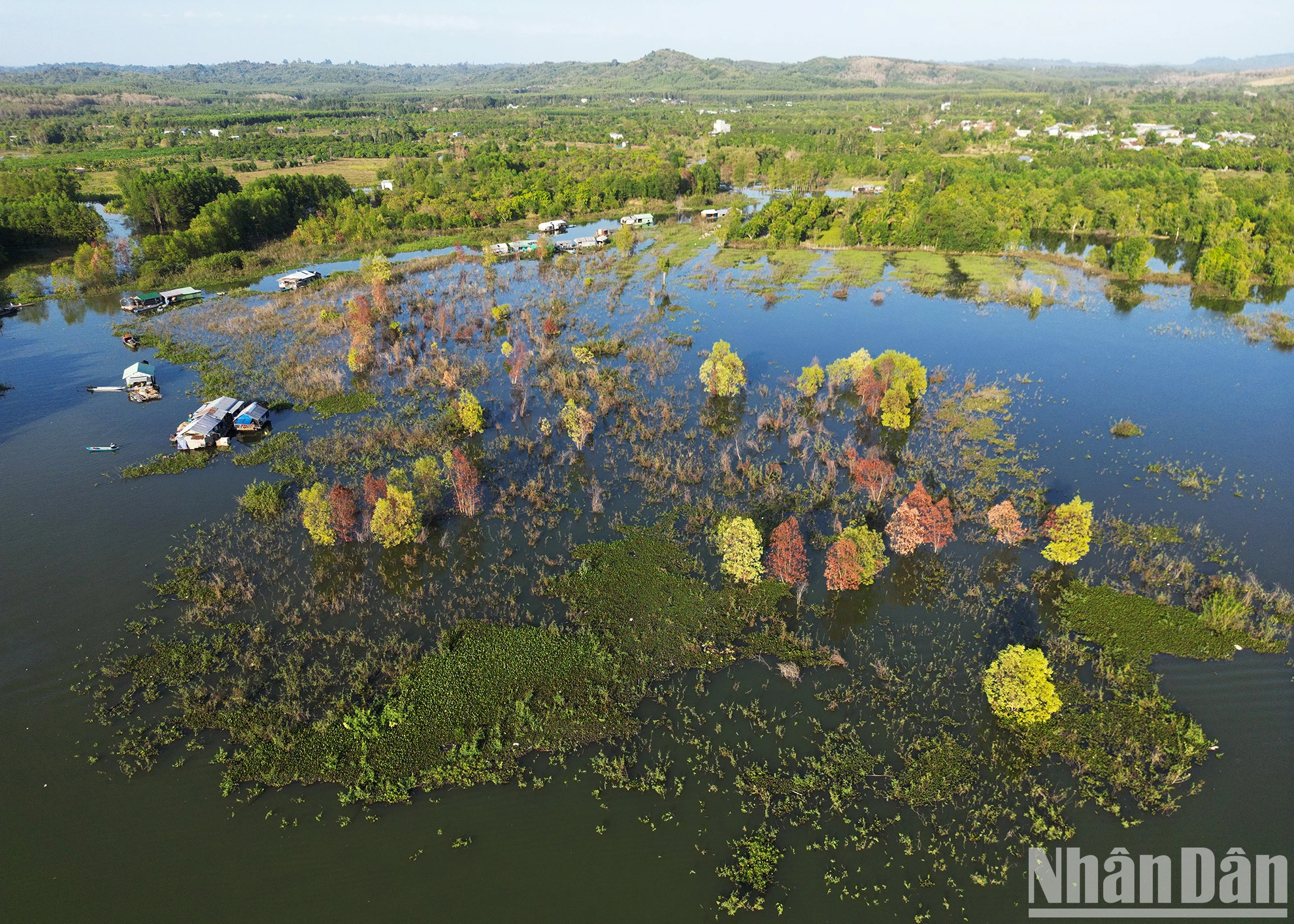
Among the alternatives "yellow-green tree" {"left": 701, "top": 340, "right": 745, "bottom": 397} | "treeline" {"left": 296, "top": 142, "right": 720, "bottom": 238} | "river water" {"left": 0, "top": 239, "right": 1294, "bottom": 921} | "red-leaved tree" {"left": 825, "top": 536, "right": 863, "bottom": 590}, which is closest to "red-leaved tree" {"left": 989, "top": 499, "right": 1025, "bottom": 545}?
"river water" {"left": 0, "top": 239, "right": 1294, "bottom": 921}

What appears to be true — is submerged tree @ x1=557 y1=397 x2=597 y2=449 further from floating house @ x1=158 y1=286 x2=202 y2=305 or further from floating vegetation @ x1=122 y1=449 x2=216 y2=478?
floating house @ x1=158 y1=286 x2=202 y2=305

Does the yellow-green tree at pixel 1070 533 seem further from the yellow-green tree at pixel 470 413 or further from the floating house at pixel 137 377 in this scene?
the floating house at pixel 137 377

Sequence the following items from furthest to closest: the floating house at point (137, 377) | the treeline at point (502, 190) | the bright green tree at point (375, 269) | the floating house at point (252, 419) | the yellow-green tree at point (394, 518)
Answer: the treeline at point (502, 190), the bright green tree at point (375, 269), the floating house at point (137, 377), the floating house at point (252, 419), the yellow-green tree at point (394, 518)

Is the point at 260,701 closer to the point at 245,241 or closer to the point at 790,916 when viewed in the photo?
the point at 790,916

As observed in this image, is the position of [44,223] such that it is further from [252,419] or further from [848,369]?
[848,369]

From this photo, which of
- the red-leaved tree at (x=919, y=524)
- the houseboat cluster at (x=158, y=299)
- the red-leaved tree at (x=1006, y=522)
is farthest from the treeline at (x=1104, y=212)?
the houseboat cluster at (x=158, y=299)

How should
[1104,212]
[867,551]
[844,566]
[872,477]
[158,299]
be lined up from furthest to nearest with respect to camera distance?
[1104,212], [158,299], [872,477], [867,551], [844,566]

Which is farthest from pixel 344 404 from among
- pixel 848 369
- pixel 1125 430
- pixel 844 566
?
pixel 1125 430
